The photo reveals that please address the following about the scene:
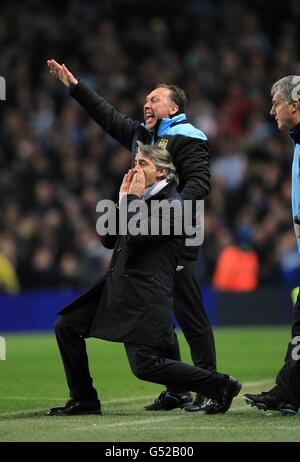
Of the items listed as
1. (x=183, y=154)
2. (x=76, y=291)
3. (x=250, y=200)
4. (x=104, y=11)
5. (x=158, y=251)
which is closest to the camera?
(x=158, y=251)

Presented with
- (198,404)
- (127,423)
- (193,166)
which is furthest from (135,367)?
(193,166)

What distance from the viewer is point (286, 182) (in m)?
20.5

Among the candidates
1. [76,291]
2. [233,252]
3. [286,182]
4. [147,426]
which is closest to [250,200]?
[286,182]

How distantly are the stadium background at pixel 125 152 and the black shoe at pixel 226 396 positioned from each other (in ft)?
18.1

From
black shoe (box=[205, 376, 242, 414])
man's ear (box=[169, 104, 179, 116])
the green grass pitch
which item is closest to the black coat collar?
man's ear (box=[169, 104, 179, 116])

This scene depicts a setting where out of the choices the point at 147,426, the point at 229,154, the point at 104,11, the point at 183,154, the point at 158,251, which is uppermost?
the point at 104,11

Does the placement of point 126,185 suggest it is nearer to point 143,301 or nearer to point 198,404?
point 143,301

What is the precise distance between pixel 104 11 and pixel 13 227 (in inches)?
258

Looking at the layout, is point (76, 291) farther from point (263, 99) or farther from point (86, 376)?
point (86, 376)

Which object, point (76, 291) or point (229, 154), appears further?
point (229, 154)

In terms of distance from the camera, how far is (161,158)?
803 centimetres

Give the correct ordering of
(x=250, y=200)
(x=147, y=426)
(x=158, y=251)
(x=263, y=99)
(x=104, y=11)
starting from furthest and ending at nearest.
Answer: (x=104, y=11) < (x=263, y=99) < (x=250, y=200) < (x=158, y=251) < (x=147, y=426)

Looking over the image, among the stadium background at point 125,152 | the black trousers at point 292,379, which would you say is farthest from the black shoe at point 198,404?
the stadium background at point 125,152

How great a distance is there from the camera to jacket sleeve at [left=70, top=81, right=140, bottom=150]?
895 cm
